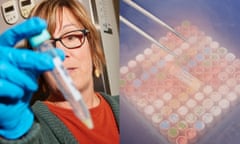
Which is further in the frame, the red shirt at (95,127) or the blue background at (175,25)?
the red shirt at (95,127)

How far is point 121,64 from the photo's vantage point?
3.39ft

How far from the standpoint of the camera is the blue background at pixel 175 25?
3.05ft

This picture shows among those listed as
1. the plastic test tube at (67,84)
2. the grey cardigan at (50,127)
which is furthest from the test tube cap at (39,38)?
the grey cardigan at (50,127)

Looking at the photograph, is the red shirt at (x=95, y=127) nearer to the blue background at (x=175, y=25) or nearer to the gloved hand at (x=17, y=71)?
the blue background at (x=175, y=25)

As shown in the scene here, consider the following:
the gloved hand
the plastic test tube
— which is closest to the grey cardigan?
the gloved hand

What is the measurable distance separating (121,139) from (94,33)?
1.00 ft

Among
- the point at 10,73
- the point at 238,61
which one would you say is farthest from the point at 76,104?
the point at 238,61

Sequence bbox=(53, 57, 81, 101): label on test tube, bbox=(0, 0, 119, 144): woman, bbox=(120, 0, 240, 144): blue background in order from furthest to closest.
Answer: bbox=(0, 0, 119, 144): woman
bbox=(120, 0, 240, 144): blue background
bbox=(53, 57, 81, 101): label on test tube

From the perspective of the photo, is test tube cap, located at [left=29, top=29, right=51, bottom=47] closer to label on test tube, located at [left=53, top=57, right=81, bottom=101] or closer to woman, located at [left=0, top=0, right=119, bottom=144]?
label on test tube, located at [left=53, top=57, right=81, bottom=101]

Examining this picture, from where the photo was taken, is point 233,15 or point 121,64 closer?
point 233,15

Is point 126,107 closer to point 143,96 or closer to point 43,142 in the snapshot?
point 143,96

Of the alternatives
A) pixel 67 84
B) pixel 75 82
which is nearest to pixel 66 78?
pixel 67 84

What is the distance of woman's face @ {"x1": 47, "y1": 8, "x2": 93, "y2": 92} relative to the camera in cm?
104

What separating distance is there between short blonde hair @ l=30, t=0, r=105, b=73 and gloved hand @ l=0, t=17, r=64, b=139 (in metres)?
0.26
